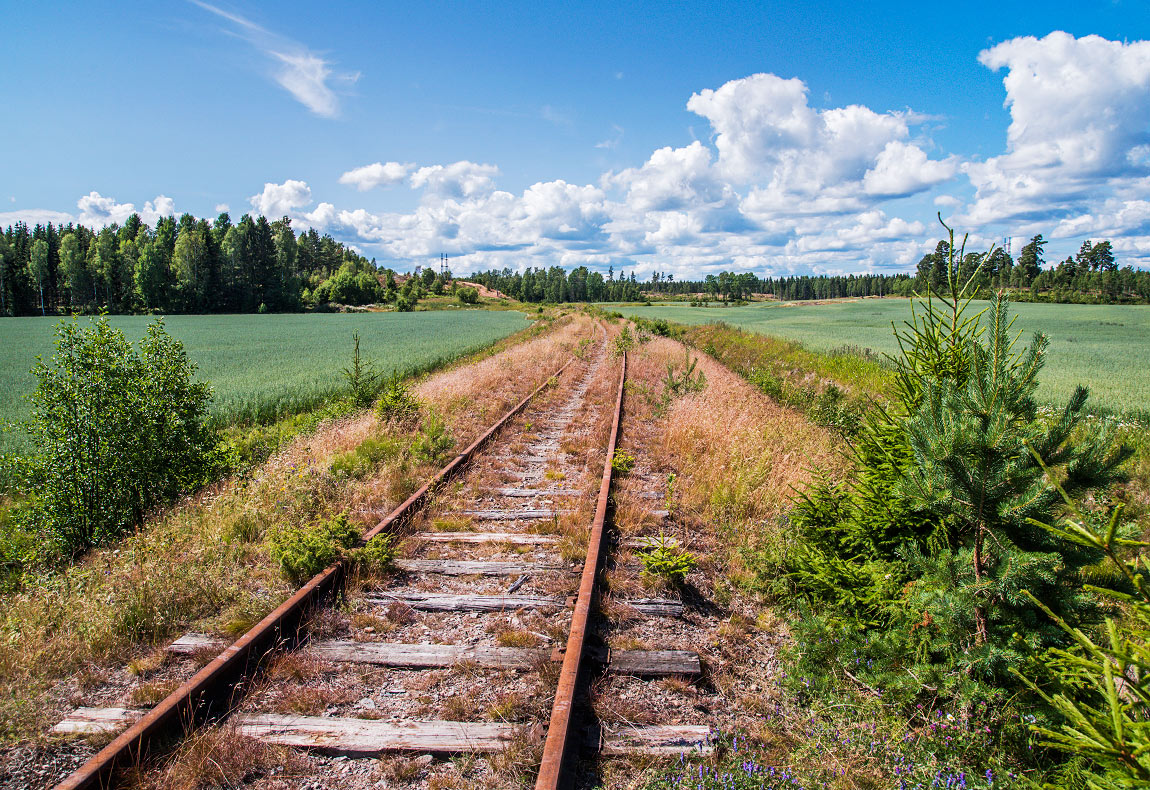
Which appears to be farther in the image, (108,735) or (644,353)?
(644,353)

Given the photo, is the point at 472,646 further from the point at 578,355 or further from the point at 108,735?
the point at 578,355

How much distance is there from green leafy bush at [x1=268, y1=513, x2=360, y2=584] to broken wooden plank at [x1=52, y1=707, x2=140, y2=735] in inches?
57.6

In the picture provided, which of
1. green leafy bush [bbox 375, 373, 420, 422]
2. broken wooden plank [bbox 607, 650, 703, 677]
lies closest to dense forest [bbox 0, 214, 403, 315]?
green leafy bush [bbox 375, 373, 420, 422]

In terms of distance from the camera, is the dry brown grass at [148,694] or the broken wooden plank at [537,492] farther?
Answer: the broken wooden plank at [537,492]

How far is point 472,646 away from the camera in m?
3.71

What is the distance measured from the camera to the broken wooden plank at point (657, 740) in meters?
2.82

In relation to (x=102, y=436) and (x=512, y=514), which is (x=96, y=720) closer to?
(x=512, y=514)

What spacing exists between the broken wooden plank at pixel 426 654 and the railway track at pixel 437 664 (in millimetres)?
11

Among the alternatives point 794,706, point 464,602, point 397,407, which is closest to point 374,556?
point 464,602

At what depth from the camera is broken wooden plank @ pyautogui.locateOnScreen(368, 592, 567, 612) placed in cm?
418

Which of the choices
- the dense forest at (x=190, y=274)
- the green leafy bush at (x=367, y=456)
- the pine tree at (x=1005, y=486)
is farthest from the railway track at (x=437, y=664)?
the dense forest at (x=190, y=274)

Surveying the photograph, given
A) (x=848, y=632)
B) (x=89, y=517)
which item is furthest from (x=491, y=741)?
(x=89, y=517)

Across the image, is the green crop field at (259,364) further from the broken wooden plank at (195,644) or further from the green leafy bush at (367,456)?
the broken wooden plank at (195,644)

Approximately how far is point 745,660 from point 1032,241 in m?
4.01
